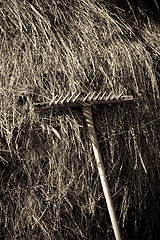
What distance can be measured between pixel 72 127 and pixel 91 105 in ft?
0.37

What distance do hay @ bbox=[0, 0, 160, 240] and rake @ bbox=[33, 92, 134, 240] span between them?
0.03 metres

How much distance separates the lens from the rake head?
1027 millimetres

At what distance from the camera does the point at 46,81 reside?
3.59 ft

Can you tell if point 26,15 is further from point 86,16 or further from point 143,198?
point 143,198

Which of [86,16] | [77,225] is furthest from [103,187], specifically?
[86,16]

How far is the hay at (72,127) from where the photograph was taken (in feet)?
3.40

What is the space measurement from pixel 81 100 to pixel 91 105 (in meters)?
0.04

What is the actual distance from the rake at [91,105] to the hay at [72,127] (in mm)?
32

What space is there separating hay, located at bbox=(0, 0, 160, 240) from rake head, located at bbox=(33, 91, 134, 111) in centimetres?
3

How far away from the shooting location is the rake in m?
1.03

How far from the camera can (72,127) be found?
1.05 meters

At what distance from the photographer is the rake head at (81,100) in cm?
103

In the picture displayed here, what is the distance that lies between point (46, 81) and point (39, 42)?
159 mm

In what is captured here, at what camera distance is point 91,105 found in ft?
3.56
